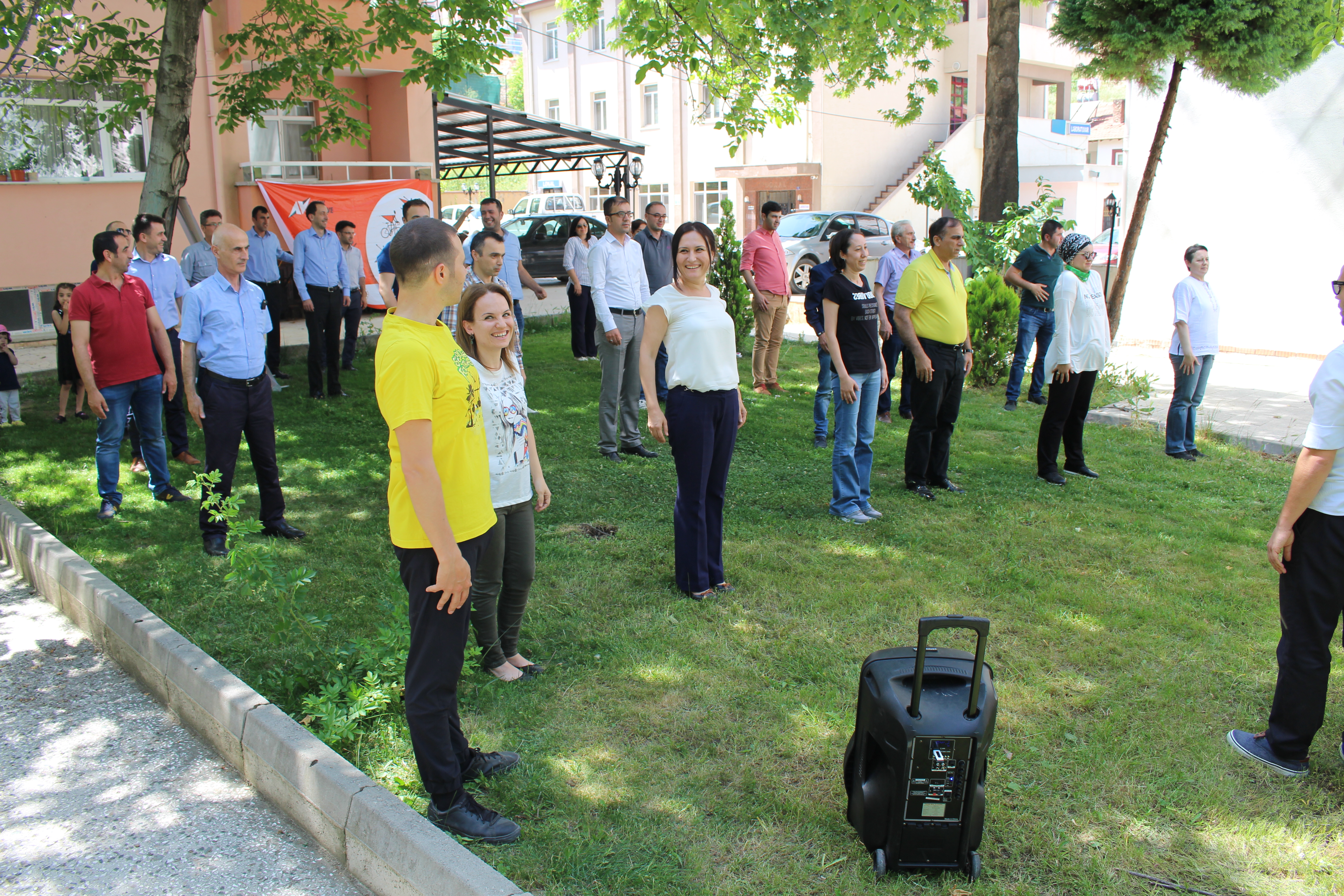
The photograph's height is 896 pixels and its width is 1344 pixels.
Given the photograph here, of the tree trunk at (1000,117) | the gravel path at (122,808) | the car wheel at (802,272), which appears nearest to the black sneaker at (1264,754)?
the gravel path at (122,808)

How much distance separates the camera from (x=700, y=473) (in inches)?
201

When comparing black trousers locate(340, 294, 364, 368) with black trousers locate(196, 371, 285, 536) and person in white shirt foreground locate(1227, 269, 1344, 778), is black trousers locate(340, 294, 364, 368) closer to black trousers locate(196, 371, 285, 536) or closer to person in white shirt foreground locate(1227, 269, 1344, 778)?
black trousers locate(196, 371, 285, 536)

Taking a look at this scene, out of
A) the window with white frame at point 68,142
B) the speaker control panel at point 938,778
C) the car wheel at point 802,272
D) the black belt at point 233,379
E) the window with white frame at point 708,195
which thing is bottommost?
the speaker control panel at point 938,778

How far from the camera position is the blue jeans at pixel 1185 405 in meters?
8.12

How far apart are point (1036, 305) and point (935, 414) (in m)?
4.19

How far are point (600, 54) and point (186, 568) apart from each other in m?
38.3

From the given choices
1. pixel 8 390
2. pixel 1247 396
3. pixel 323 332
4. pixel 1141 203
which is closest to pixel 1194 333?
pixel 1247 396

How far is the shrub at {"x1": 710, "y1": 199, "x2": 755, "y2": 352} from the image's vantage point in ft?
41.0

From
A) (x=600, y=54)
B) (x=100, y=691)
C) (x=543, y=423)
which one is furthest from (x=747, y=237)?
(x=600, y=54)

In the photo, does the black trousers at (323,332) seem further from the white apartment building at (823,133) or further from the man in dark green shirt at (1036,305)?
the white apartment building at (823,133)

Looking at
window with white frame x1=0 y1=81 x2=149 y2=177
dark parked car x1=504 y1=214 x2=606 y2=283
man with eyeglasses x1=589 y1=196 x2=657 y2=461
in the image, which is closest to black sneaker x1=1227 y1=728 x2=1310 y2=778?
man with eyeglasses x1=589 y1=196 x2=657 y2=461

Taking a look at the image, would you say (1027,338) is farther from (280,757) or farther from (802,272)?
(802,272)

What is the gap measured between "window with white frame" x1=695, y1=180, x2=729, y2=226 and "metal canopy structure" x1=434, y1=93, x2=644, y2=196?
38.5 feet

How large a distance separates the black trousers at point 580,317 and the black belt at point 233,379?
658cm
